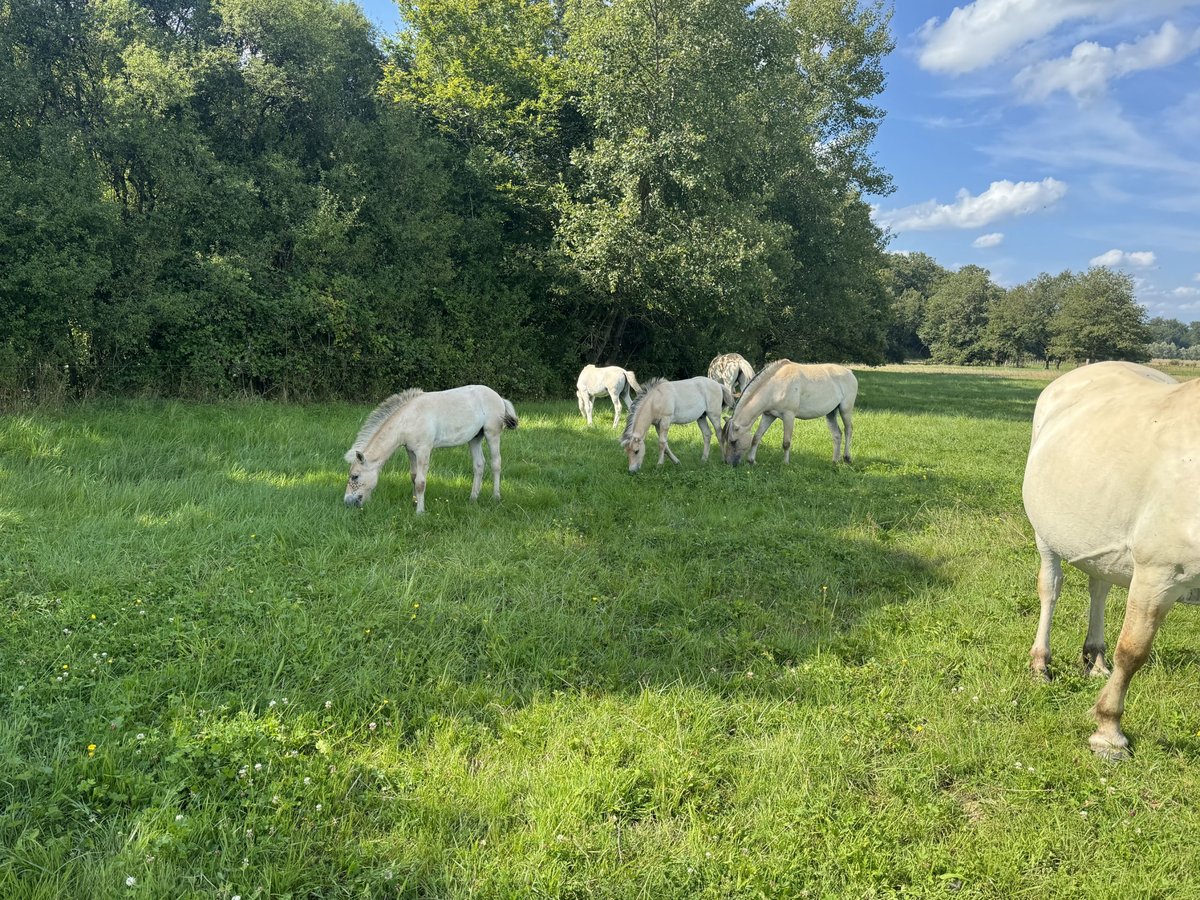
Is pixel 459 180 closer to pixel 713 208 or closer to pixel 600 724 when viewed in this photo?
pixel 713 208

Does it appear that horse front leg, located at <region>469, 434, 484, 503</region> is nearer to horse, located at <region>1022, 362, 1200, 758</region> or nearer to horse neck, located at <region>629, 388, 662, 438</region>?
horse neck, located at <region>629, 388, 662, 438</region>

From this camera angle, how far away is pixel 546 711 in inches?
155

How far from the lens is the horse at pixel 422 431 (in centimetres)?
790

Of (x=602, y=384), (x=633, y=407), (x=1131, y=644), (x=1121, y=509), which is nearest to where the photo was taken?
(x=1131, y=644)

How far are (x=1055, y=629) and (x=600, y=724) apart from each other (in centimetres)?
400

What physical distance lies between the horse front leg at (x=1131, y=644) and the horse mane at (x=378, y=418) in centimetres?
749

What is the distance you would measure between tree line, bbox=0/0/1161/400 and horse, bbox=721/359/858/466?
6.61 metres

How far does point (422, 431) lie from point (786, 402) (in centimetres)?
692

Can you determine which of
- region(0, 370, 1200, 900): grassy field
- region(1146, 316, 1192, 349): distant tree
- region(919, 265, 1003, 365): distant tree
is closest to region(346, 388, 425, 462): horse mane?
region(0, 370, 1200, 900): grassy field

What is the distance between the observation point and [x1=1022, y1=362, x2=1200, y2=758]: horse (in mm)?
3359

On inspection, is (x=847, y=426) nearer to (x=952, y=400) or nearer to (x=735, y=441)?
(x=735, y=441)

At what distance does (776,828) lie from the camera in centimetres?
302

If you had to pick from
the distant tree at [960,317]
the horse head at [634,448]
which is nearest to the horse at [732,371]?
the horse head at [634,448]

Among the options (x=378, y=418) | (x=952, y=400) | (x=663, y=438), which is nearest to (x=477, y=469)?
(x=378, y=418)
